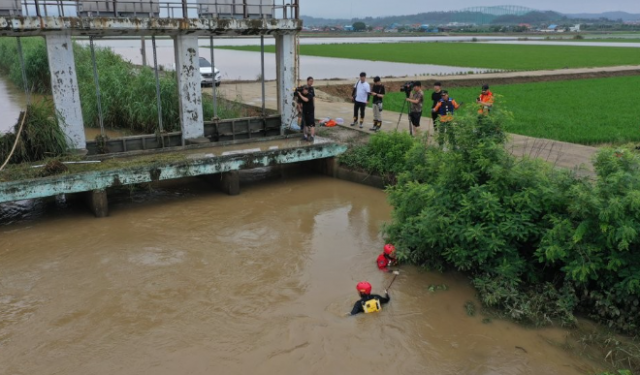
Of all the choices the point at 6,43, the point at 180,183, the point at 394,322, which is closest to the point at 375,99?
the point at 180,183

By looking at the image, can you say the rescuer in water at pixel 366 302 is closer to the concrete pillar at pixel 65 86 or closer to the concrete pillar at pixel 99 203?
the concrete pillar at pixel 99 203

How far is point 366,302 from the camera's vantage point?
689 centimetres

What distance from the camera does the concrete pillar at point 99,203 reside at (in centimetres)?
1012

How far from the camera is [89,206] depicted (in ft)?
34.7

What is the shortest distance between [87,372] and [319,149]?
25.0ft

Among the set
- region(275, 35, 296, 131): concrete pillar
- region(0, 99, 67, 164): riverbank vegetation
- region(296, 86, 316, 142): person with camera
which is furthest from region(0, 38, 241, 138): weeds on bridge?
region(0, 99, 67, 164): riverbank vegetation

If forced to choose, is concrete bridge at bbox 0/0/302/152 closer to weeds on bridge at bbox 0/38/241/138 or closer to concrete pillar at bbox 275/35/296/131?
concrete pillar at bbox 275/35/296/131

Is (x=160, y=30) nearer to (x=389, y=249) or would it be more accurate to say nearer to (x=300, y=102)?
(x=300, y=102)

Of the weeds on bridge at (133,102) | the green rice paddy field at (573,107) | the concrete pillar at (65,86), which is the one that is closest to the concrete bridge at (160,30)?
the concrete pillar at (65,86)

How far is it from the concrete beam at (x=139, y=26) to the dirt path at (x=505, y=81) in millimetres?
3638

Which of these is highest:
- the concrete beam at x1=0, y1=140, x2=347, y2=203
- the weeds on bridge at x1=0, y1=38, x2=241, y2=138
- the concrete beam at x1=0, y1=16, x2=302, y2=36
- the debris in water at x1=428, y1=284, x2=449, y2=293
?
the concrete beam at x1=0, y1=16, x2=302, y2=36

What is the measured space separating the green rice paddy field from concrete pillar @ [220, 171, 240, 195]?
5.10 m

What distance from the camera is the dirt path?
1169cm

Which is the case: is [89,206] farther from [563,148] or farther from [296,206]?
[563,148]
